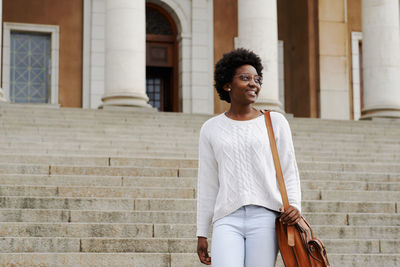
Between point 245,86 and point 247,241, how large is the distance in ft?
2.78

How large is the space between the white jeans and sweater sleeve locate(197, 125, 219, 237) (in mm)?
255

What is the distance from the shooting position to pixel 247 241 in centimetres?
358

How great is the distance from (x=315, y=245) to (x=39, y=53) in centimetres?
1914

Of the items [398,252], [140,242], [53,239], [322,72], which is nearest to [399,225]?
[398,252]

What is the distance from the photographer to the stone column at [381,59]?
18.4m

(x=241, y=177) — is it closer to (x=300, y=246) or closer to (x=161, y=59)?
(x=300, y=246)

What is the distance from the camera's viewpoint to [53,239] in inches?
280

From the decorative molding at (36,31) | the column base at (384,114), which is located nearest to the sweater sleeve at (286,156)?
the column base at (384,114)

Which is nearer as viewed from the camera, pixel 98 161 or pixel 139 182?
pixel 139 182

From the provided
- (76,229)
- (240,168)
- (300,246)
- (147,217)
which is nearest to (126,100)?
(147,217)

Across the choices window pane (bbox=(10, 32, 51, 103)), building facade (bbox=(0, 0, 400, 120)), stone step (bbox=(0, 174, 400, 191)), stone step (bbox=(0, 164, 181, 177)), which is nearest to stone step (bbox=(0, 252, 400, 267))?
stone step (bbox=(0, 174, 400, 191))

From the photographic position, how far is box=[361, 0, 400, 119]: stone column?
1838cm

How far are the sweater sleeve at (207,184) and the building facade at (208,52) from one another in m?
13.1

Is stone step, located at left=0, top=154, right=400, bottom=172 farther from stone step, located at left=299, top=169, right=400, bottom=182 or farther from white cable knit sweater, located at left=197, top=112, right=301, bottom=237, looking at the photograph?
white cable knit sweater, located at left=197, top=112, right=301, bottom=237
